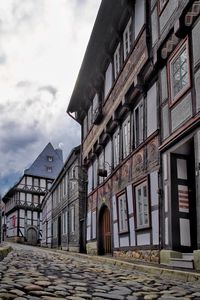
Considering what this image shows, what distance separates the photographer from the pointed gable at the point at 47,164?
50.9 metres

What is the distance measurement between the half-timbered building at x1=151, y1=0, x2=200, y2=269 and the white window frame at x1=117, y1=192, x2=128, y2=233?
3.40 metres

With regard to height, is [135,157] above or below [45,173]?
below

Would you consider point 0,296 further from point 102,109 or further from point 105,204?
point 102,109

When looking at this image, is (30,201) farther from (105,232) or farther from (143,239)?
(143,239)

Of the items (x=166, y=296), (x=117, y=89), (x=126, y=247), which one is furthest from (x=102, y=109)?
(x=166, y=296)

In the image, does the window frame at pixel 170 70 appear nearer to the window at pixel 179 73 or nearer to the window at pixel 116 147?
the window at pixel 179 73

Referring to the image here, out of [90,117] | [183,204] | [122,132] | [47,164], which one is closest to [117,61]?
[122,132]

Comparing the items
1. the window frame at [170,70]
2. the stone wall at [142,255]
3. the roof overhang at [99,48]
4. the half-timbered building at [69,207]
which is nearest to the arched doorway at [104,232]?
the stone wall at [142,255]

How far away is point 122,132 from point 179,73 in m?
5.08

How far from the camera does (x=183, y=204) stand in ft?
29.8

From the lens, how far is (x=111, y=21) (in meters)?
14.1

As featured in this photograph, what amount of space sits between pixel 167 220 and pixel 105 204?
6.85 metres

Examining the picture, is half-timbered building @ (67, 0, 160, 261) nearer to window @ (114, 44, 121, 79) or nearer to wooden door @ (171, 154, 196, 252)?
window @ (114, 44, 121, 79)

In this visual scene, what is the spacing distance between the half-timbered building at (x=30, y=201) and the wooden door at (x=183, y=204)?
41551mm
